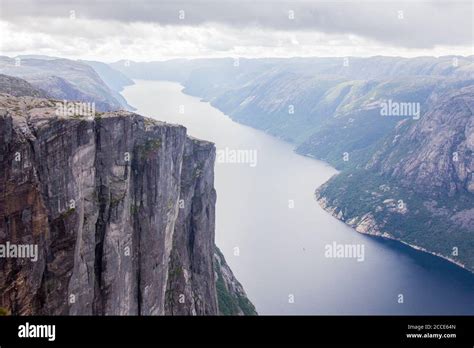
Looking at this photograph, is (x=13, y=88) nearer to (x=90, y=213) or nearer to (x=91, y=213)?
(x=91, y=213)

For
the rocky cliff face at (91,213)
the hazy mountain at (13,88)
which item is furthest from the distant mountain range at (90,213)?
the hazy mountain at (13,88)

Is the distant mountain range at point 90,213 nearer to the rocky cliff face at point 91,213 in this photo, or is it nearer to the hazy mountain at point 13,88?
the rocky cliff face at point 91,213

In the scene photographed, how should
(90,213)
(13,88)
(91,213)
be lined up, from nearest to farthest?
(90,213), (91,213), (13,88)

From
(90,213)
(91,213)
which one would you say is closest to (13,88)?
(91,213)

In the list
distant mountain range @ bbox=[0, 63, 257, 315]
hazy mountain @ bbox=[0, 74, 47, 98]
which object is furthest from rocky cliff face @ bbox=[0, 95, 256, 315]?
hazy mountain @ bbox=[0, 74, 47, 98]

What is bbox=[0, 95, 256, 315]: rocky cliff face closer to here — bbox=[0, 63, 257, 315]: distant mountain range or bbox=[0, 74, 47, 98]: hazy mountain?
bbox=[0, 63, 257, 315]: distant mountain range

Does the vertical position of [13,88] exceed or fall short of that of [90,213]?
it exceeds it

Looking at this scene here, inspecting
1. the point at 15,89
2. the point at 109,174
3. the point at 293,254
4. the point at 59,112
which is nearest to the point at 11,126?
the point at 59,112
